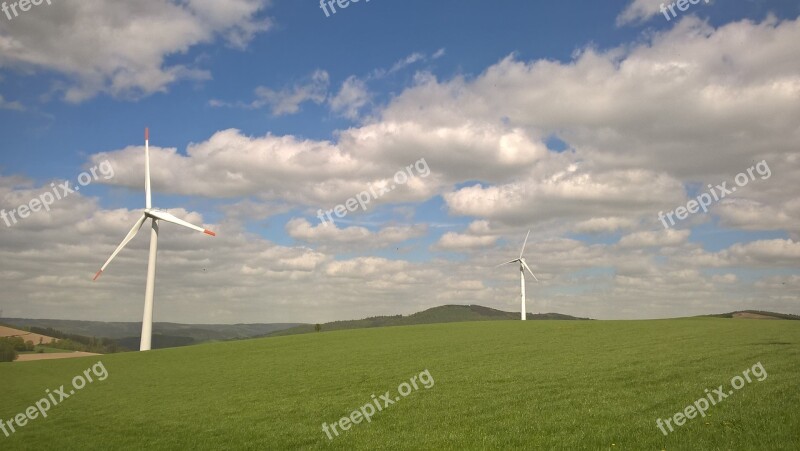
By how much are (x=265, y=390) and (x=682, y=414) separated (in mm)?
24740

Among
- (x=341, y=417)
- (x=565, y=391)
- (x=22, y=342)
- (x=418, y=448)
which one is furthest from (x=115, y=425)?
(x=22, y=342)
